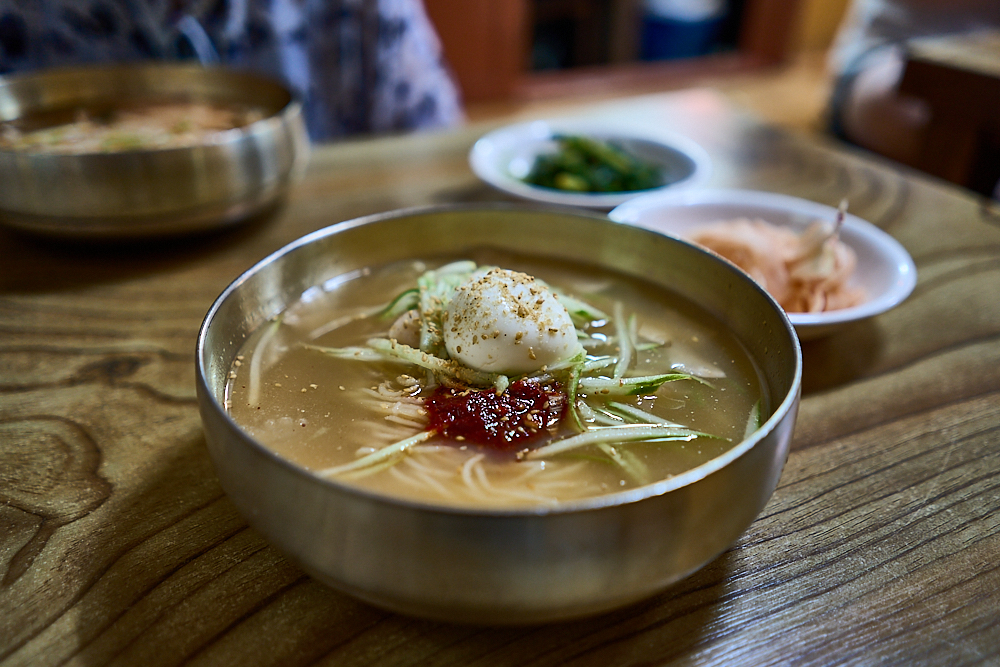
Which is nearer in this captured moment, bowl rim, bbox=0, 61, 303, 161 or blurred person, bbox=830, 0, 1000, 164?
bowl rim, bbox=0, 61, 303, 161

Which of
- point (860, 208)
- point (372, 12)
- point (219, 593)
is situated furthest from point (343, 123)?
point (219, 593)

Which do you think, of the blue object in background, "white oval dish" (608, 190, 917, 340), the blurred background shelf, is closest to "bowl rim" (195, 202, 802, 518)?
"white oval dish" (608, 190, 917, 340)

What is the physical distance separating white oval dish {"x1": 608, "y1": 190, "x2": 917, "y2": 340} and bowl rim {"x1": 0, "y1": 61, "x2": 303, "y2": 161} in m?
0.78

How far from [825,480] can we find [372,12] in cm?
256

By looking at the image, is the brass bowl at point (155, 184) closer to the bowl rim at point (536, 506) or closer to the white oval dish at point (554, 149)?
the white oval dish at point (554, 149)

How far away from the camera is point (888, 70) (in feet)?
12.8

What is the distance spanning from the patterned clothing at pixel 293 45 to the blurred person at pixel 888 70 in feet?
6.14

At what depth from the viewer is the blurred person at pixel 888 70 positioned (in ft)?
11.9

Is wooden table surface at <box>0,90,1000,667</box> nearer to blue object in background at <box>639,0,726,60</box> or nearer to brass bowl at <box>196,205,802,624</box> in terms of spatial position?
brass bowl at <box>196,205,802,624</box>

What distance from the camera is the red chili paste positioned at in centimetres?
87

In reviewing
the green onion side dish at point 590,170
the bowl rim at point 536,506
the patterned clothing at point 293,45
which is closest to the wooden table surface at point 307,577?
the bowl rim at point 536,506

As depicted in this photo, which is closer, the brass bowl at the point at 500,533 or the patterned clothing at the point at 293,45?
the brass bowl at the point at 500,533

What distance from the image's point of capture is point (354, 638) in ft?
2.48

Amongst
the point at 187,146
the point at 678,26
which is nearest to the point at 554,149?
the point at 187,146
